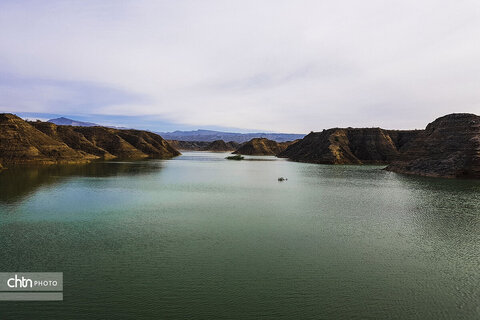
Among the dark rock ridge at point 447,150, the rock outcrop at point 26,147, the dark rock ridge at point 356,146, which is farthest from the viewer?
the dark rock ridge at point 356,146

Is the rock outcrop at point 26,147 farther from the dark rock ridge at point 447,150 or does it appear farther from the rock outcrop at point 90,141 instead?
the dark rock ridge at point 447,150

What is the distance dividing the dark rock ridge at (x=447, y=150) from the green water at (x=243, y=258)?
5492 centimetres

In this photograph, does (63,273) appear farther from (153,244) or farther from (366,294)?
(366,294)

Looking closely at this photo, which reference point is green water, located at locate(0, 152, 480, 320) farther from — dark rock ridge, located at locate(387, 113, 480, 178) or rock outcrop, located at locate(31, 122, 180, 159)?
rock outcrop, located at locate(31, 122, 180, 159)

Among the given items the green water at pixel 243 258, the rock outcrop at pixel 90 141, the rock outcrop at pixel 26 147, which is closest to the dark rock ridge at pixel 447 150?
the green water at pixel 243 258

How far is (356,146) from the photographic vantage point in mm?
182000

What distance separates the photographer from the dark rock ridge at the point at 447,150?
8949 centimetres

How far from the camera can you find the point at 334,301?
17094 mm

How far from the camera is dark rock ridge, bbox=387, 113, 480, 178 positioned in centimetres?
8949

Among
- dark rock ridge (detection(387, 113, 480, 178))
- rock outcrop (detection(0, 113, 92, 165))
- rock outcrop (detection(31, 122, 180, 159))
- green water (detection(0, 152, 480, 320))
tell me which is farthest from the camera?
rock outcrop (detection(31, 122, 180, 159))

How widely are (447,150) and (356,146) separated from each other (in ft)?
272

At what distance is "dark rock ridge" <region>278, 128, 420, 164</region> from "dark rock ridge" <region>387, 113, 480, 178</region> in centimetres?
4957

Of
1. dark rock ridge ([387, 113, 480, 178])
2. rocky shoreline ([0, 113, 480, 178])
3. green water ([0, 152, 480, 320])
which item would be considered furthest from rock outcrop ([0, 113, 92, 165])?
dark rock ridge ([387, 113, 480, 178])

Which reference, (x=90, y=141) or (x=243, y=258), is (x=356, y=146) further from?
(x=243, y=258)
